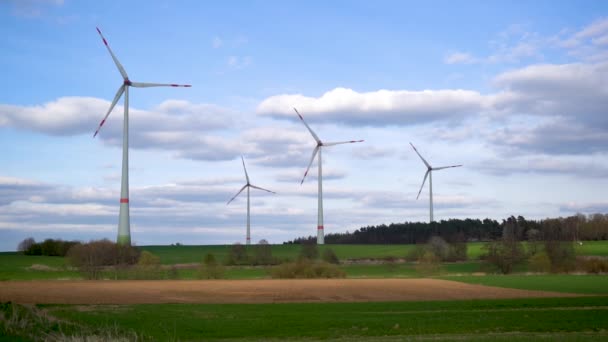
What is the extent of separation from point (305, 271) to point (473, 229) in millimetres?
94951

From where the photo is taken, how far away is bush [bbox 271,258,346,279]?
79250 mm

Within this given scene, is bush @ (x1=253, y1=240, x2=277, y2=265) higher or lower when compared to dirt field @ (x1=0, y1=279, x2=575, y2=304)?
higher

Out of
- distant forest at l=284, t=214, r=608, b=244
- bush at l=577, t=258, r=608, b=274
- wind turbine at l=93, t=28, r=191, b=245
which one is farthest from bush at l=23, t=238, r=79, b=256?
bush at l=577, t=258, r=608, b=274

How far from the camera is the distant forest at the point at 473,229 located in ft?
495

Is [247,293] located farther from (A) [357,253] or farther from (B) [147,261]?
(A) [357,253]

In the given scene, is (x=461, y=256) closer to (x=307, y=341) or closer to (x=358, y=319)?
(x=358, y=319)

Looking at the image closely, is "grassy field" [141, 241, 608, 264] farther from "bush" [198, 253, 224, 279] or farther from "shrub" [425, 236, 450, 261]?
"bush" [198, 253, 224, 279]

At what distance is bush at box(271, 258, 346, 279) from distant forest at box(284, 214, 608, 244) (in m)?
69.7

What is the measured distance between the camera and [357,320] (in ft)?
106

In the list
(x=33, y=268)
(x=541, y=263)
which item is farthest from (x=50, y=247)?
(x=541, y=263)

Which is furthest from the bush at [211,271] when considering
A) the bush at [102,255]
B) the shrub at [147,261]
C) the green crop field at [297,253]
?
the green crop field at [297,253]

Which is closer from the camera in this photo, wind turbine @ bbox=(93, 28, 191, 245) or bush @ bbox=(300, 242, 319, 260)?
wind turbine @ bbox=(93, 28, 191, 245)

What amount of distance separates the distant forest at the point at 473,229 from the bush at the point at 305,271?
6969 centimetres

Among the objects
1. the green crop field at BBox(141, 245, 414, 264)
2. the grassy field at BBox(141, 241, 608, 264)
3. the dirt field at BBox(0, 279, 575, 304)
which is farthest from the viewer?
the green crop field at BBox(141, 245, 414, 264)
